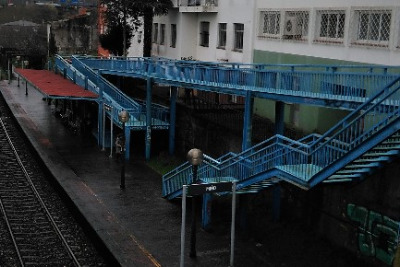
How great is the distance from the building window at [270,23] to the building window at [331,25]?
2787mm

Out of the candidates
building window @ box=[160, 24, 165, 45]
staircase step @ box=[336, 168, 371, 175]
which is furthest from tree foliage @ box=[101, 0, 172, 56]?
staircase step @ box=[336, 168, 371, 175]

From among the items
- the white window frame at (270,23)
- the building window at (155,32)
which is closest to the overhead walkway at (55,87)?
the building window at (155,32)

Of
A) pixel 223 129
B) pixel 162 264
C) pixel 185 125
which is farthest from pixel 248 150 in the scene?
pixel 185 125

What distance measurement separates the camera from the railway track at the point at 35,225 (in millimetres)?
14109

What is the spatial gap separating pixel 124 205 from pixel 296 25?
377 inches

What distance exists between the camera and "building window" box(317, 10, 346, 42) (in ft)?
61.7

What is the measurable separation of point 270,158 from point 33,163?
1308 cm

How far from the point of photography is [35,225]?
53.7ft

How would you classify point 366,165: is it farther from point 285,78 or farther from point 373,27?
point 373,27

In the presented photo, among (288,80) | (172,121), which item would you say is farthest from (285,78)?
(172,121)

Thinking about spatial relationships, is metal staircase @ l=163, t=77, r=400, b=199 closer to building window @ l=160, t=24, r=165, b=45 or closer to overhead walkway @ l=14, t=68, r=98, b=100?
overhead walkway @ l=14, t=68, r=98, b=100

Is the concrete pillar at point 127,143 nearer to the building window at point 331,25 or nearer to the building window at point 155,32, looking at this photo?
the building window at point 331,25

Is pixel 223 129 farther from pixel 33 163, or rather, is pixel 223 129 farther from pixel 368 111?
pixel 368 111

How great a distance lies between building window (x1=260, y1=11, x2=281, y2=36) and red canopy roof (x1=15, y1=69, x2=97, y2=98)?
8.14 metres
